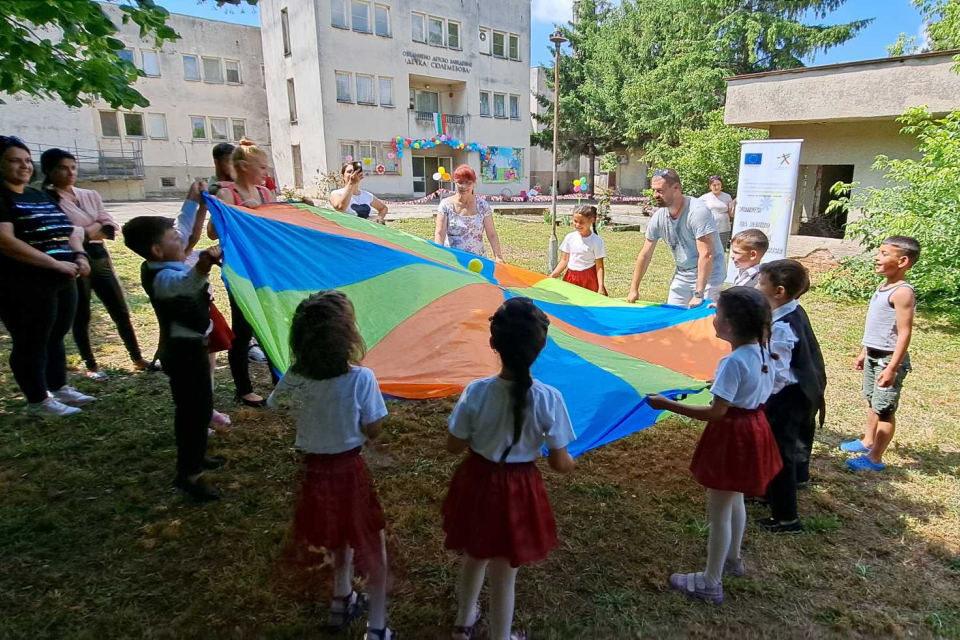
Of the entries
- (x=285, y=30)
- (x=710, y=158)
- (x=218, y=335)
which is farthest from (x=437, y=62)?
(x=218, y=335)

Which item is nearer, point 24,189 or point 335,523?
point 335,523

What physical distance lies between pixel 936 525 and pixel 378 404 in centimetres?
255

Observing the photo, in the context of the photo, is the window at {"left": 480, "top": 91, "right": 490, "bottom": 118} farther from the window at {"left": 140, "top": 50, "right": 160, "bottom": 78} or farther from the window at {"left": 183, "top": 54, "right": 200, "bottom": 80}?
the window at {"left": 140, "top": 50, "right": 160, "bottom": 78}

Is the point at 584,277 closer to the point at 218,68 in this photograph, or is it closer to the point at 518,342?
the point at 518,342

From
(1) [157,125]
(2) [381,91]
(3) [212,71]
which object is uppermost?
(3) [212,71]

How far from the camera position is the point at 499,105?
89.8 feet

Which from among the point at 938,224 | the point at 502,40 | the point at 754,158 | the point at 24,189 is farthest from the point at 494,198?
the point at 24,189

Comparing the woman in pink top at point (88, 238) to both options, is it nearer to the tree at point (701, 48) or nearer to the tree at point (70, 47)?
the tree at point (70, 47)

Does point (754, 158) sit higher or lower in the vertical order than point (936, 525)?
higher

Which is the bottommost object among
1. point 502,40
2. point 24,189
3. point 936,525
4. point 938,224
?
point 936,525

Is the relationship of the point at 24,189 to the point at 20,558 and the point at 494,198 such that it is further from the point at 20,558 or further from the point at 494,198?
the point at 494,198

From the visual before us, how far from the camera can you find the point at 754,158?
706 cm

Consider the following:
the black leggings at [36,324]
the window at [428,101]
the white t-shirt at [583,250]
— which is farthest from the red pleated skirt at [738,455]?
the window at [428,101]

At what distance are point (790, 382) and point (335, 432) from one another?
1.83 metres
